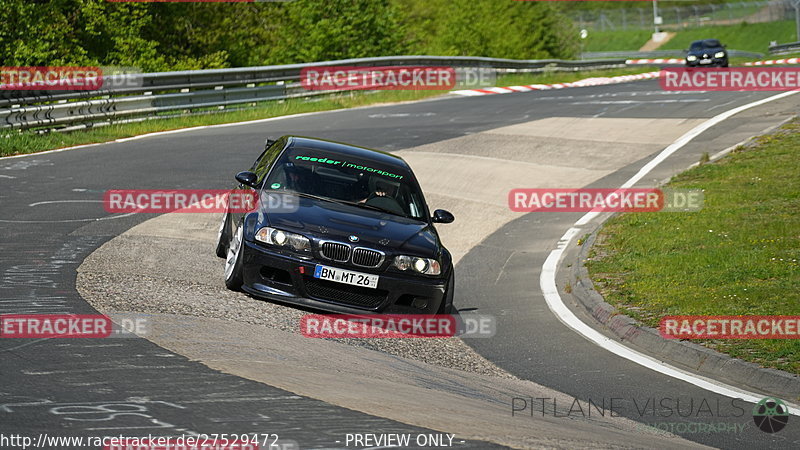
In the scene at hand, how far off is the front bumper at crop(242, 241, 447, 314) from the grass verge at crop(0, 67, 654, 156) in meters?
11.9

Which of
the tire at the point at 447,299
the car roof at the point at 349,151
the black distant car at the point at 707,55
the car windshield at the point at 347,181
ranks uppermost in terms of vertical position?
the car roof at the point at 349,151

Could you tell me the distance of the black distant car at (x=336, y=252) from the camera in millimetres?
9312

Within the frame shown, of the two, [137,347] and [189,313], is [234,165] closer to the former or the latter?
[189,313]

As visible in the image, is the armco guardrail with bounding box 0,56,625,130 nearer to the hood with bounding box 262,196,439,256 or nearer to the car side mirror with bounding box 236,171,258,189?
the car side mirror with bounding box 236,171,258,189

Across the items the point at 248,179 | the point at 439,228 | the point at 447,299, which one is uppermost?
the point at 248,179

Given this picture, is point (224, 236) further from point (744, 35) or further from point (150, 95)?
point (744, 35)

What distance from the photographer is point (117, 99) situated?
77.6 ft

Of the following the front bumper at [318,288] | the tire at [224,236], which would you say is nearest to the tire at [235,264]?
the front bumper at [318,288]

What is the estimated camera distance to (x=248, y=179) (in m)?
10.5

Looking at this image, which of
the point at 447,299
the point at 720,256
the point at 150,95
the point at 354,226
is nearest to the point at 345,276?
the point at 354,226

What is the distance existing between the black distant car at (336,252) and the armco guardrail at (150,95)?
12046 mm

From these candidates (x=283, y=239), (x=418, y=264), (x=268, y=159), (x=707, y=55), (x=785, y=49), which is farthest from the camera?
(x=785, y=49)

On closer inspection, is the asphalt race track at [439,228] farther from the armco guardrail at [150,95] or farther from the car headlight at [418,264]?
the armco guardrail at [150,95]

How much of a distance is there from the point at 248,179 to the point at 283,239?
126 cm
